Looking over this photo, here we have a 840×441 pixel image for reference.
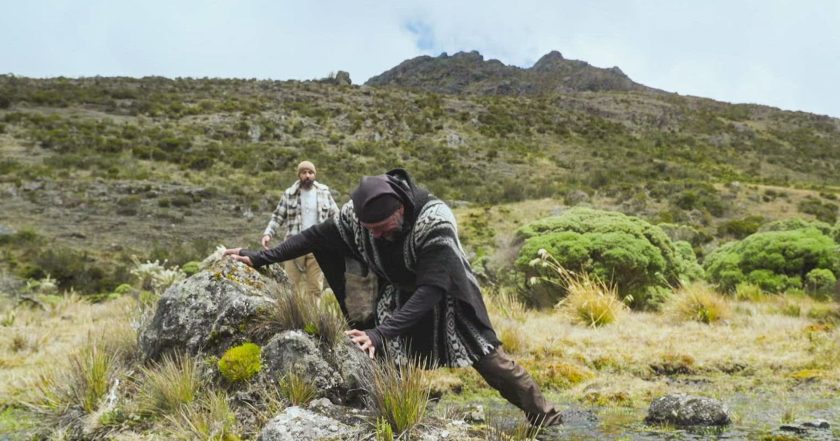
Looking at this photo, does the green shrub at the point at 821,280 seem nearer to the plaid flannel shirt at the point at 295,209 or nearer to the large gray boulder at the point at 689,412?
the large gray boulder at the point at 689,412

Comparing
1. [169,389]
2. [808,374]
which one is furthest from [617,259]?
[169,389]

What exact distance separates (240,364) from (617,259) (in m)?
7.87

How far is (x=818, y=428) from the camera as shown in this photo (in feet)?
14.8

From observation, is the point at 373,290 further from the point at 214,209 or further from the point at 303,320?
the point at 214,209

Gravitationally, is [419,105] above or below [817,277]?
above

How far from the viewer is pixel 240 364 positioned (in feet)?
14.6

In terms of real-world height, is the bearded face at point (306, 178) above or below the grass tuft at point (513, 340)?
above

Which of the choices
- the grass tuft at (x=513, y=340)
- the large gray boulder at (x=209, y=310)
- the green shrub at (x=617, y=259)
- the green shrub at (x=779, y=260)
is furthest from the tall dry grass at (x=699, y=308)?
the large gray boulder at (x=209, y=310)

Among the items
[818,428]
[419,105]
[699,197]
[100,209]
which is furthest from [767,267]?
[419,105]

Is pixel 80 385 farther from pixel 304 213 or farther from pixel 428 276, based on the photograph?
pixel 304 213

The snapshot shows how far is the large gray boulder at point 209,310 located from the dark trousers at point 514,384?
1794mm

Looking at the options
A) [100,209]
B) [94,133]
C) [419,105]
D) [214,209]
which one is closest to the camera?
[100,209]

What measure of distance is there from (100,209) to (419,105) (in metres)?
34.8

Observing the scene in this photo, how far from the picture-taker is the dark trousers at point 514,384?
A: 4.47 m
